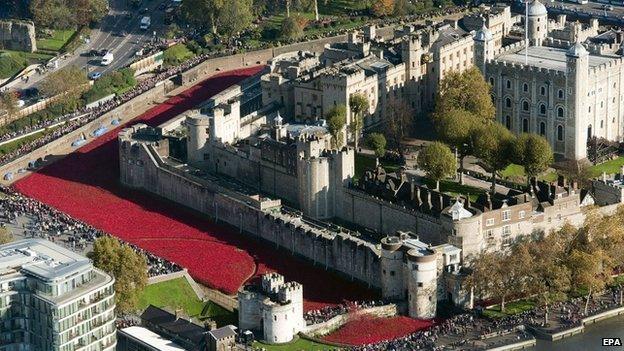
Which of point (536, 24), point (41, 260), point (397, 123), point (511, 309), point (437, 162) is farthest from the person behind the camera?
point (536, 24)

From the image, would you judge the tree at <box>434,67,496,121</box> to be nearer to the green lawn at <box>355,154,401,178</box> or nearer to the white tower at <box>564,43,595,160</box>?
the green lawn at <box>355,154,401,178</box>

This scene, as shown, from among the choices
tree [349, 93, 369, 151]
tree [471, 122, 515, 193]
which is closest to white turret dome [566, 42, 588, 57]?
tree [471, 122, 515, 193]

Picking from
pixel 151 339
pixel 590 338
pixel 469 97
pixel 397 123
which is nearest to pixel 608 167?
pixel 469 97

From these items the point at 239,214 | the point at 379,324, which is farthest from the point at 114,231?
the point at 379,324

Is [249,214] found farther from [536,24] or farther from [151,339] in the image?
[536,24]

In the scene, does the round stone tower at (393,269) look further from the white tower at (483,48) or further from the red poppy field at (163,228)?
the white tower at (483,48)

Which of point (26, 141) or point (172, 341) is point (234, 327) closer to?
point (172, 341)

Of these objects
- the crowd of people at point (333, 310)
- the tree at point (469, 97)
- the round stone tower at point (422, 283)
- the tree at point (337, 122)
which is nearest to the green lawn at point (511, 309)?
the round stone tower at point (422, 283)
